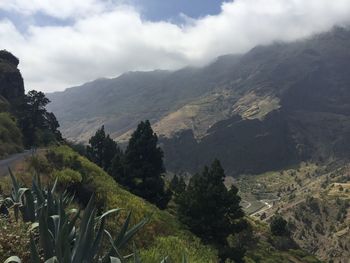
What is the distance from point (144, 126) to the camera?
44719 mm

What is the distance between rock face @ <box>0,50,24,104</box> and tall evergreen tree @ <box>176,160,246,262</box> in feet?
131

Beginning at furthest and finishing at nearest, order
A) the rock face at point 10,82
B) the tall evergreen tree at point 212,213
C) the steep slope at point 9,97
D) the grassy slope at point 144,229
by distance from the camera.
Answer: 1. the rock face at point 10,82
2. the steep slope at point 9,97
3. the tall evergreen tree at point 212,213
4. the grassy slope at point 144,229

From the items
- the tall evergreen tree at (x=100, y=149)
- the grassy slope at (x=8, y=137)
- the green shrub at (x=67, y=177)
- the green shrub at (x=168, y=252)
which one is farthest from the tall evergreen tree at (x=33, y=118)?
the green shrub at (x=168, y=252)

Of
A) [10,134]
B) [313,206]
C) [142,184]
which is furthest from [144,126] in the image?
[313,206]

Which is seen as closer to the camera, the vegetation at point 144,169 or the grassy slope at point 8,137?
the grassy slope at point 8,137

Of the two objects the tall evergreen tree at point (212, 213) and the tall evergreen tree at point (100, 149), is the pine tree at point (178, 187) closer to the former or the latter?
the tall evergreen tree at point (100, 149)

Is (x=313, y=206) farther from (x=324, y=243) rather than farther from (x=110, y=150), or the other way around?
(x=110, y=150)

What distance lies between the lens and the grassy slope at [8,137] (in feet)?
111

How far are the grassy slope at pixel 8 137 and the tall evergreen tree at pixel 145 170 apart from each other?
931cm

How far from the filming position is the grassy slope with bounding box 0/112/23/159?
111ft

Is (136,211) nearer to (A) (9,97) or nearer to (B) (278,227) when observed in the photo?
(A) (9,97)

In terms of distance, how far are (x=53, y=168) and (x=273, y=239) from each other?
5144 centimetres

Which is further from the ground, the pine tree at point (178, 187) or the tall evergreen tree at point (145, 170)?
the tall evergreen tree at point (145, 170)

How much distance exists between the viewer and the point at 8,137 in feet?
119
